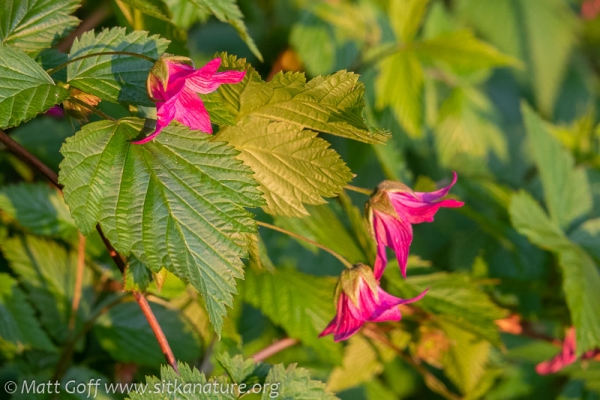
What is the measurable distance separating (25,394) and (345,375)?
1.86 ft

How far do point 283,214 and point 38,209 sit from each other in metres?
0.42

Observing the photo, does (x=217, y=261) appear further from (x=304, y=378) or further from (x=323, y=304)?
(x=323, y=304)

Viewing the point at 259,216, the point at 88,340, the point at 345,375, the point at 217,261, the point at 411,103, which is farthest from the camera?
the point at 411,103

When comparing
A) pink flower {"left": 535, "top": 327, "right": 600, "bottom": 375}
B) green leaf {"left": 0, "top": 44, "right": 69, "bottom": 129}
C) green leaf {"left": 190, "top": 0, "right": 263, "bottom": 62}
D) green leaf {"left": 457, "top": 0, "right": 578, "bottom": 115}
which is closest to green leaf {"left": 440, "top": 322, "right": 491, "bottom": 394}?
pink flower {"left": 535, "top": 327, "right": 600, "bottom": 375}

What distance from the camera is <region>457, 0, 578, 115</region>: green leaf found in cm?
245

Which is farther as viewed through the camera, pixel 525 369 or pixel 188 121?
pixel 525 369

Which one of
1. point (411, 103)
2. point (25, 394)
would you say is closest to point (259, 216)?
point (25, 394)

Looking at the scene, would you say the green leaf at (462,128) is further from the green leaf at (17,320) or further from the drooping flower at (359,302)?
the green leaf at (17,320)

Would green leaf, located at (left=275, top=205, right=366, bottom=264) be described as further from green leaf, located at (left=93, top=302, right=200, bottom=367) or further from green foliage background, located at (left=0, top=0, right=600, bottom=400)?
green leaf, located at (left=93, top=302, right=200, bottom=367)

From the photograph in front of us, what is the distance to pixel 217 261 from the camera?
549 mm

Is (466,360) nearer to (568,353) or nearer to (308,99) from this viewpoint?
(568,353)

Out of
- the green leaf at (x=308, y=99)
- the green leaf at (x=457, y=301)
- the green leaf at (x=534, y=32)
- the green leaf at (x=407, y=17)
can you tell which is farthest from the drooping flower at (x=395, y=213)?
the green leaf at (x=534, y=32)

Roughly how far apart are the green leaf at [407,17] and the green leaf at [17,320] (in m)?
1.00

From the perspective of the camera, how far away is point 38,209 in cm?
86
